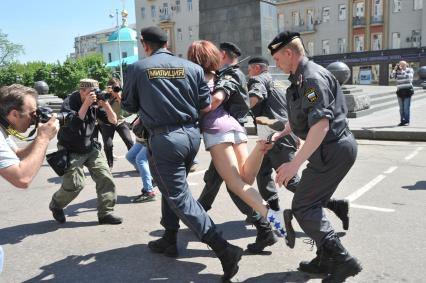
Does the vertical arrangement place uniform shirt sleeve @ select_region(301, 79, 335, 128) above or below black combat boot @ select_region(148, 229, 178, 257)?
above

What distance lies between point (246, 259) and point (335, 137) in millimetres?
1379

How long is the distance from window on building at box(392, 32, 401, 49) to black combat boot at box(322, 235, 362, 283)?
151 feet

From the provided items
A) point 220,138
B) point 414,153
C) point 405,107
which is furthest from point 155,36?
point 405,107

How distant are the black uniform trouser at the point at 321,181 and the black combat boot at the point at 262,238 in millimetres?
767

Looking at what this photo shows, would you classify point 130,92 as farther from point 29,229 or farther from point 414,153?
point 414,153

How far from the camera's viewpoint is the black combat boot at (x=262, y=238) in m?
3.83

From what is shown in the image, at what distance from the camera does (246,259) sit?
3723mm

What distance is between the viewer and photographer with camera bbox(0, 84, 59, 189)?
2.39 m

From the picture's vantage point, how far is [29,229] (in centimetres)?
479

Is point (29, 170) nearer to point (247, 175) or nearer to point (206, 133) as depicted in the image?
point (206, 133)

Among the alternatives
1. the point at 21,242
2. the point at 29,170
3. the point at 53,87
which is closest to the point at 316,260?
the point at 29,170

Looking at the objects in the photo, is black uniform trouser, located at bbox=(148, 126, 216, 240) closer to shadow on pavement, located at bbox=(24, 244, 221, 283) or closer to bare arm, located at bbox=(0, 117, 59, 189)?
shadow on pavement, located at bbox=(24, 244, 221, 283)

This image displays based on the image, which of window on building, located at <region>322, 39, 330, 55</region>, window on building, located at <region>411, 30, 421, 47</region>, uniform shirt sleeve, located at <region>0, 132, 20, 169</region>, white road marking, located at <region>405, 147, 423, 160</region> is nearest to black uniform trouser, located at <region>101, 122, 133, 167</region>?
white road marking, located at <region>405, 147, 423, 160</region>

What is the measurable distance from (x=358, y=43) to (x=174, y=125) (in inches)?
1887
